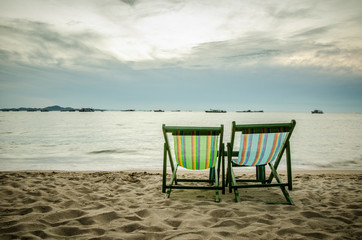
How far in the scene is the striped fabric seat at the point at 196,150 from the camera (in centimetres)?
375

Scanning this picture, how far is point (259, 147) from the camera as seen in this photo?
3643 millimetres

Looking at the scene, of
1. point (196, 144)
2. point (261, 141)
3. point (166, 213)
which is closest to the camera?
point (166, 213)

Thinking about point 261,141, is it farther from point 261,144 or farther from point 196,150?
point 196,150

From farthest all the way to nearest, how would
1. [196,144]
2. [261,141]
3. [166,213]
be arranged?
[196,144]
[261,141]
[166,213]

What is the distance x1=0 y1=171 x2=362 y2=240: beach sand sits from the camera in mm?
2482

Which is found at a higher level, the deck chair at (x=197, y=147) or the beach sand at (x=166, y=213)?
the deck chair at (x=197, y=147)

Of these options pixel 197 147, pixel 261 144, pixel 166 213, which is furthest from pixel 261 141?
pixel 166 213

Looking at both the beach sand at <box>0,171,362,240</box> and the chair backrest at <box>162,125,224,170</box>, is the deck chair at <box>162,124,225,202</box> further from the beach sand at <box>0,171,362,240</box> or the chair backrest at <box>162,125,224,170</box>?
the beach sand at <box>0,171,362,240</box>

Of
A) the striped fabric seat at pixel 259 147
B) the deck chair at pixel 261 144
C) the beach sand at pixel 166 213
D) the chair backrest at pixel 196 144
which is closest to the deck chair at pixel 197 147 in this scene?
the chair backrest at pixel 196 144

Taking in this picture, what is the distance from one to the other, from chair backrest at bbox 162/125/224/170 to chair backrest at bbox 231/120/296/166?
334 mm

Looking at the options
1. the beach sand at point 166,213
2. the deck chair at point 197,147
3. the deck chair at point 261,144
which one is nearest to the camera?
the beach sand at point 166,213

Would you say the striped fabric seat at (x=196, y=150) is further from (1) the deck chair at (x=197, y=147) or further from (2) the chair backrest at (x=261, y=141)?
(2) the chair backrest at (x=261, y=141)

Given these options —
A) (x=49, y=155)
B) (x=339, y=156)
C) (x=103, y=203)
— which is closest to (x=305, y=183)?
(x=103, y=203)

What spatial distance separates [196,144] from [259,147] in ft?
3.39
